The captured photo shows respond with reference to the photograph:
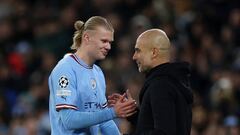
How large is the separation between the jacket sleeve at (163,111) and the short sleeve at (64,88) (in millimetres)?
752

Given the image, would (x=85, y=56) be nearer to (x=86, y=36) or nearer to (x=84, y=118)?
(x=86, y=36)

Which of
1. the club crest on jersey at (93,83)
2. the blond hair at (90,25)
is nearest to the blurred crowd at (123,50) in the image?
the club crest on jersey at (93,83)

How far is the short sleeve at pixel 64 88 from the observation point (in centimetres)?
615

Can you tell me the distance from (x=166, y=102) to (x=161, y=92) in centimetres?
9

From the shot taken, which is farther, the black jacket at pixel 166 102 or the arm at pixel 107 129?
the arm at pixel 107 129

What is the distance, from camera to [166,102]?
225 inches

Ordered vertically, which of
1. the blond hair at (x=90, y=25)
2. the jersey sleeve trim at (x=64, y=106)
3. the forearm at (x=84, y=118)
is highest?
the blond hair at (x=90, y=25)

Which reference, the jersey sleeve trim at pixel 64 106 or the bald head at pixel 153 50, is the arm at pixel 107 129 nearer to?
the jersey sleeve trim at pixel 64 106

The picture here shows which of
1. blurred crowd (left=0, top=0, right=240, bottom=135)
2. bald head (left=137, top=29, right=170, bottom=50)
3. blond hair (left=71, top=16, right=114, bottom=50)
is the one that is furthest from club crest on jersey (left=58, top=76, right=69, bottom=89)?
blurred crowd (left=0, top=0, right=240, bottom=135)

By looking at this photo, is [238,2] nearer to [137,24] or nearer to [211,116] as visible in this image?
[137,24]

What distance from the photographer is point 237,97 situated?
11.0m

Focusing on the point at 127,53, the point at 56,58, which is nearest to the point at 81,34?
the point at 127,53

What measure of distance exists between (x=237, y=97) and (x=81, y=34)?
507cm

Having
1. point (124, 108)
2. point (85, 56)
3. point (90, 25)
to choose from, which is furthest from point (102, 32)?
point (124, 108)
